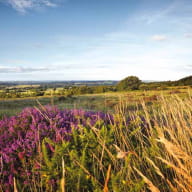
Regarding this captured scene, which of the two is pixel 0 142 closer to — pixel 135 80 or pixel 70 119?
pixel 70 119

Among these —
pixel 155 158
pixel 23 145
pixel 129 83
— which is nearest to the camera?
pixel 23 145

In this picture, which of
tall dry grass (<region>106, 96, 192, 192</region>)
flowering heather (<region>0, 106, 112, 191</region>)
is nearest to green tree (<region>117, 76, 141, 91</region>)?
tall dry grass (<region>106, 96, 192, 192</region>)

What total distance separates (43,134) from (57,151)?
0.95 meters

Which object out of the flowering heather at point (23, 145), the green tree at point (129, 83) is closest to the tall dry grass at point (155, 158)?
the flowering heather at point (23, 145)

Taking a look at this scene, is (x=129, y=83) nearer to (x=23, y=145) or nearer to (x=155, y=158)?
(x=155, y=158)

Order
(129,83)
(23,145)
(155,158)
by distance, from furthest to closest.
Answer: (129,83), (155,158), (23,145)

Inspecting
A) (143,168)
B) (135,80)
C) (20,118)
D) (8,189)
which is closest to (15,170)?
(8,189)

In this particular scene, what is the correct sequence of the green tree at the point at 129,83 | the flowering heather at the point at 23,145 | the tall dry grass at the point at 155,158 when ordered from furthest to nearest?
1. the green tree at the point at 129,83
2. the flowering heather at the point at 23,145
3. the tall dry grass at the point at 155,158

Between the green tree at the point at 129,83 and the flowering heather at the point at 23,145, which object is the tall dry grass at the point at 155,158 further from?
the green tree at the point at 129,83

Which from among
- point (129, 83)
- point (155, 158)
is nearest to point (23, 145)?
point (155, 158)

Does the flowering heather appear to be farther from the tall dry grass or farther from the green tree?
the green tree

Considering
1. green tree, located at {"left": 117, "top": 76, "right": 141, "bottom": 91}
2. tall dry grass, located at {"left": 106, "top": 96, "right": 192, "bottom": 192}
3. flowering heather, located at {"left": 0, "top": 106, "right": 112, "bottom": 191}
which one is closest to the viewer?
tall dry grass, located at {"left": 106, "top": 96, "right": 192, "bottom": 192}

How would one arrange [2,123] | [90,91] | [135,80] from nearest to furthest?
[2,123] < [135,80] < [90,91]

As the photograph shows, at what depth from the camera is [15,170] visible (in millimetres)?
2938
